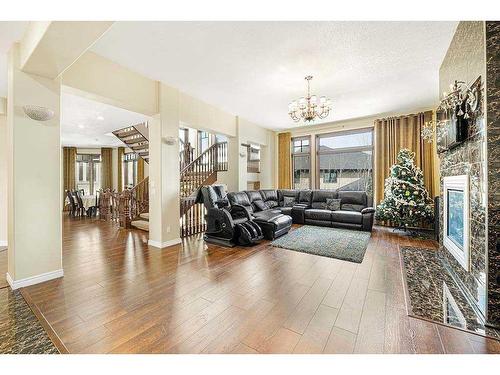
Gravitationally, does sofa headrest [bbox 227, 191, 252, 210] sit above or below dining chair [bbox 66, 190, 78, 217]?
above

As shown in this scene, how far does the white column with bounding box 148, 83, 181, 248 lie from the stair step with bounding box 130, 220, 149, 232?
1.39 meters

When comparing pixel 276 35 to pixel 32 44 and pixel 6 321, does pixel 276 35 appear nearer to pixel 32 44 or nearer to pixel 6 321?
pixel 32 44

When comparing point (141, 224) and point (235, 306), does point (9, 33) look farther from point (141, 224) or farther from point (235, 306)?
point (141, 224)

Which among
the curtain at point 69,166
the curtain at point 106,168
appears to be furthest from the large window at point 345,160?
the curtain at point 69,166

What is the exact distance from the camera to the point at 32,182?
2.59m

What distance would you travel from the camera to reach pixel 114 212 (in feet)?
22.7

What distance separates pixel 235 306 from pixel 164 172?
112 inches

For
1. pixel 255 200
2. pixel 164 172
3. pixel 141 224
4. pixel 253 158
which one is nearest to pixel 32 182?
pixel 164 172

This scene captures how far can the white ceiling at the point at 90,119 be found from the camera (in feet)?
15.6

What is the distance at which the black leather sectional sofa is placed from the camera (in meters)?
5.33

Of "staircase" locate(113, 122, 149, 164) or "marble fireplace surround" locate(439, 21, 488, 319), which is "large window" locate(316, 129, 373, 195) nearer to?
"marble fireplace surround" locate(439, 21, 488, 319)

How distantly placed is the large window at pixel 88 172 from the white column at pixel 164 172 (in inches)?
316

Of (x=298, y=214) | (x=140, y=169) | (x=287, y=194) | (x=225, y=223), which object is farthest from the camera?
Result: (x=140, y=169)

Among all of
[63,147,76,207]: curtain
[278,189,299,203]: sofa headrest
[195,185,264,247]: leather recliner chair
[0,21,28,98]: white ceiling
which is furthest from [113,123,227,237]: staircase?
[63,147,76,207]: curtain
